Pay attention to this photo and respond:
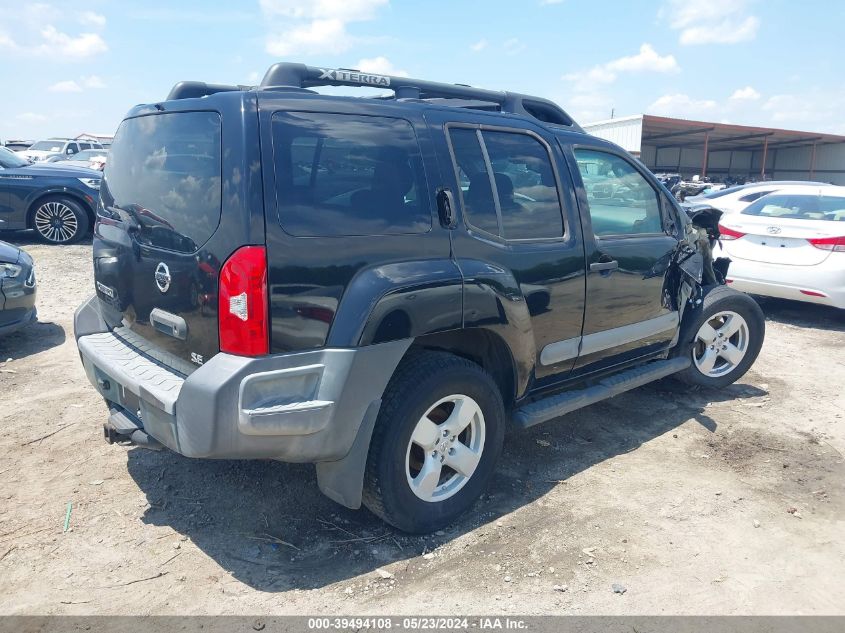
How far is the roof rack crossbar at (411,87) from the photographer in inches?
122

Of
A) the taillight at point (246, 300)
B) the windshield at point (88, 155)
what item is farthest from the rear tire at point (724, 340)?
the windshield at point (88, 155)

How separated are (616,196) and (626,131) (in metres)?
30.1

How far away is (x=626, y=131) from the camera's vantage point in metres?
31.8

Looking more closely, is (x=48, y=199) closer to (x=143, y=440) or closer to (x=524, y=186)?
(x=143, y=440)

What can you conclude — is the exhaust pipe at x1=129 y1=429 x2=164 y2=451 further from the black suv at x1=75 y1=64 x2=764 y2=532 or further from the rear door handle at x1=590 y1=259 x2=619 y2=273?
the rear door handle at x1=590 y1=259 x2=619 y2=273

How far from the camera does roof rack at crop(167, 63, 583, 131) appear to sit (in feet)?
10.2

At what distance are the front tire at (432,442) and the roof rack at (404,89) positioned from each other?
1452mm

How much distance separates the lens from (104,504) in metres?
3.37

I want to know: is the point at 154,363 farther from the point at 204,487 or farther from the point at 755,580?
the point at 755,580

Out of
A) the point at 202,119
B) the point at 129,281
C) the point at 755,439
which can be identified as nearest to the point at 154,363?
the point at 129,281

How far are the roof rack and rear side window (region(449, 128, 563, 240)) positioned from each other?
1.24 ft

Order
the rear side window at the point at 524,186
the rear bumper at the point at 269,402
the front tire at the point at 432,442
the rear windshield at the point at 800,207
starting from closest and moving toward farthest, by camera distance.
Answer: the rear bumper at the point at 269,402, the front tire at the point at 432,442, the rear side window at the point at 524,186, the rear windshield at the point at 800,207

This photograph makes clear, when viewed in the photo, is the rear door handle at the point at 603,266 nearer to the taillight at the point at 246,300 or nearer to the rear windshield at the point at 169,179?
the taillight at the point at 246,300

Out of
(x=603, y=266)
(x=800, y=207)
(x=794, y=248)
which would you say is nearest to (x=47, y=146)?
(x=800, y=207)
